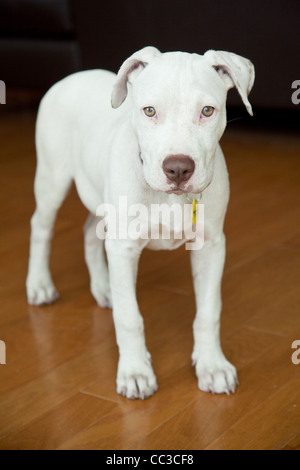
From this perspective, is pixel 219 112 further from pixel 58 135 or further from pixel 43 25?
pixel 43 25

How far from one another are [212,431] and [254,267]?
1.08m

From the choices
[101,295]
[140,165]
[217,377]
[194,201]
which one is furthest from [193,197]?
[101,295]

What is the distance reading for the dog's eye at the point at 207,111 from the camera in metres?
1.73

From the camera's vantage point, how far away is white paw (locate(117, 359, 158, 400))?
1.99 m

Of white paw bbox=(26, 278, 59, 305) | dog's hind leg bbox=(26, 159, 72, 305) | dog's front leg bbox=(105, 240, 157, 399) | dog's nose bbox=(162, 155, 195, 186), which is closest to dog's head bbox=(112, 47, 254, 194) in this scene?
dog's nose bbox=(162, 155, 195, 186)

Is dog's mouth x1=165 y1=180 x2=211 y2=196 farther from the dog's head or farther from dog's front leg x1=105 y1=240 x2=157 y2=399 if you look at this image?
dog's front leg x1=105 y1=240 x2=157 y2=399

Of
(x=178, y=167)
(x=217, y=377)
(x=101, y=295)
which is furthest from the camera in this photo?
(x=101, y=295)

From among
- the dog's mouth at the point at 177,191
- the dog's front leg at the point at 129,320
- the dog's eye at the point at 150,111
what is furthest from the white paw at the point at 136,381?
the dog's eye at the point at 150,111

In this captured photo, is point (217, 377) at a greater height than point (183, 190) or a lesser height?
lesser

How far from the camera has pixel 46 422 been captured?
188 cm

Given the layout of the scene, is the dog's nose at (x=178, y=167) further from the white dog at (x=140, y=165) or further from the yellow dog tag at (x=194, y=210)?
the yellow dog tag at (x=194, y=210)

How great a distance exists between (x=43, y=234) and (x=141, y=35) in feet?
6.80

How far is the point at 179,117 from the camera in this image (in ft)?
5.62

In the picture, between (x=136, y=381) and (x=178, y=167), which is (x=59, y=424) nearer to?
(x=136, y=381)
